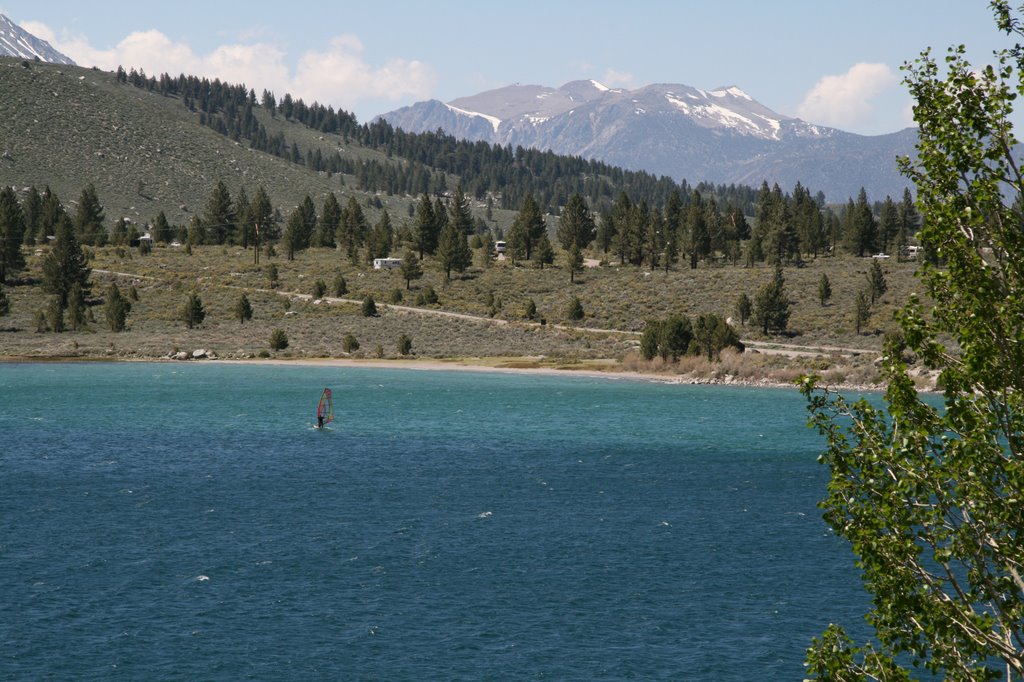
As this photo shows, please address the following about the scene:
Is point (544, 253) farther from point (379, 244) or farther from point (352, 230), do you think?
point (352, 230)

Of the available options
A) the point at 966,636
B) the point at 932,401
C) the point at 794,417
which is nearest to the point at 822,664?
the point at 966,636

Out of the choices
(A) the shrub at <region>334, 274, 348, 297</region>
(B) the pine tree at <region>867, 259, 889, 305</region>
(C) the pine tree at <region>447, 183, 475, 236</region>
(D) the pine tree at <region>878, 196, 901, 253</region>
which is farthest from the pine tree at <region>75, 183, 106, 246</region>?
(D) the pine tree at <region>878, 196, 901, 253</region>

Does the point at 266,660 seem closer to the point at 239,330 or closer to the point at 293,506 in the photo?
the point at 293,506

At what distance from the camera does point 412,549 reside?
41625 mm

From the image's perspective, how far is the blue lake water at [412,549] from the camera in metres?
30.1

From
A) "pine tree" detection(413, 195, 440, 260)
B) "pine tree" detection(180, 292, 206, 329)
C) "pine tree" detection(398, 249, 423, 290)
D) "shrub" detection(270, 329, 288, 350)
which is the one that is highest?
"pine tree" detection(413, 195, 440, 260)

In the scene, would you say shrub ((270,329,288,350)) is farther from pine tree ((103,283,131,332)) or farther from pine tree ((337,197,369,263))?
pine tree ((337,197,369,263))

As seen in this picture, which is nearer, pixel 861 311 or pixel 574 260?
pixel 861 311

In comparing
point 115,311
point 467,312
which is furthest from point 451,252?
point 115,311

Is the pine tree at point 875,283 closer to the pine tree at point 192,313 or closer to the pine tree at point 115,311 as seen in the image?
the pine tree at point 192,313

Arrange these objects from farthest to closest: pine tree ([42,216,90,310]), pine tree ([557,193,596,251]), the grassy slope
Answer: pine tree ([557,193,596,251]), pine tree ([42,216,90,310]), the grassy slope

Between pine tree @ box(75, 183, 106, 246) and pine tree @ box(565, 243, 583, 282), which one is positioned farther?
pine tree @ box(75, 183, 106, 246)

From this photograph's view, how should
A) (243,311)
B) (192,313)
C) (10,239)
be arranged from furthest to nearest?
(10,239)
(243,311)
(192,313)

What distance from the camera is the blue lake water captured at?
30.1 m
